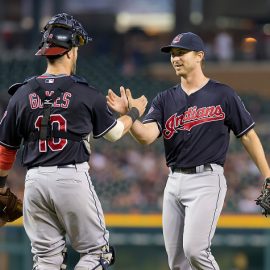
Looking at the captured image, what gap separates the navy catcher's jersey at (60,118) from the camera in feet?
15.6

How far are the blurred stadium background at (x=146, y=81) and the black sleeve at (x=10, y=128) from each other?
296cm

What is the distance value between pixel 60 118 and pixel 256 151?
1436mm

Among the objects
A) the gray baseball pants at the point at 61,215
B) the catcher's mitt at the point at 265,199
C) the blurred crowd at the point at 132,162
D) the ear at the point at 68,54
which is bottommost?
the blurred crowd at the point at 132,162

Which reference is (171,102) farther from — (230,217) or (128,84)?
(128,84)

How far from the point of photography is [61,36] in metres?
4.85

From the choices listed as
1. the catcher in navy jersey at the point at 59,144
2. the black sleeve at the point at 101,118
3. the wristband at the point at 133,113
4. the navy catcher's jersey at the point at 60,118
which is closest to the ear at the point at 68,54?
the catcher in navy jersey at the point at 59,144

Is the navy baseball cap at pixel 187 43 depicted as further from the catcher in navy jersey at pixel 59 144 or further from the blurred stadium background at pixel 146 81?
the blurred stadium background at pixel 146 81

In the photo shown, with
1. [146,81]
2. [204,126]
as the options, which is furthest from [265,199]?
[146,81]

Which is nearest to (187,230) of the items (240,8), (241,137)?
(241,137)

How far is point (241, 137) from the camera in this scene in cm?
557

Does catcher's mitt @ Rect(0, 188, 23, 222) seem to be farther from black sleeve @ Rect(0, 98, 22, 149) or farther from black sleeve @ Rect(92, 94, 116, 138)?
black sleeve @ Rect(92, 94, 116, 138)

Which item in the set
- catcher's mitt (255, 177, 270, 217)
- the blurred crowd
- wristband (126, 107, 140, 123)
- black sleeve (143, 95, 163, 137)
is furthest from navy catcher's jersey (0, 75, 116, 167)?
the blurred crowd

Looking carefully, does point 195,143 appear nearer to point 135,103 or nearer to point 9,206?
point 135,103

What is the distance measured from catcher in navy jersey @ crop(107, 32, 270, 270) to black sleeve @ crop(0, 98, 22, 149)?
854 millimetres
